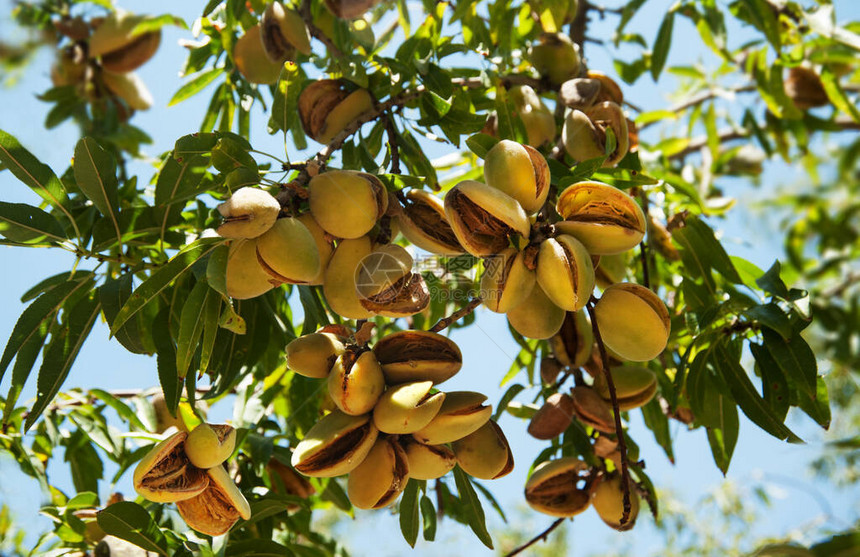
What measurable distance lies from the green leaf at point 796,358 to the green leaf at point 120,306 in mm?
1330

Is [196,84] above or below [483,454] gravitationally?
above

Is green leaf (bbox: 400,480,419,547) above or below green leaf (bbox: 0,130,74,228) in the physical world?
below

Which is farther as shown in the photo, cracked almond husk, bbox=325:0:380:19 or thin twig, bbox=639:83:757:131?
thin twig, bbox=639:83:757:131

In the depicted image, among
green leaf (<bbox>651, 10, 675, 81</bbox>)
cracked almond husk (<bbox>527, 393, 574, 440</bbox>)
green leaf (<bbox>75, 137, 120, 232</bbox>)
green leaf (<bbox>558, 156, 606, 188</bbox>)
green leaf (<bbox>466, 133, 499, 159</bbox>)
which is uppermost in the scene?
green leaf (<bbox>651, 10, 675, 81</bbox>)

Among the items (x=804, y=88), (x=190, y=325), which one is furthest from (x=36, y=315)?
(x=804, y=88)

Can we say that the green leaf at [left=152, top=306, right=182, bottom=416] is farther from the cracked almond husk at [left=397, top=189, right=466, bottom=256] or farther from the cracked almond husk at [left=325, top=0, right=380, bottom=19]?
the cracked almond husk at [left=325, top=0, right=380, bottom=19]

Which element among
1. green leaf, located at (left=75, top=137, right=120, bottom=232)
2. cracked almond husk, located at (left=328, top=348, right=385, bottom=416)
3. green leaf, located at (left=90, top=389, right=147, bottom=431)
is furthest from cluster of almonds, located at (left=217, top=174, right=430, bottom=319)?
green leaf, located at (left=90, top=389, right=147, bottom=431)

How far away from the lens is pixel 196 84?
251cm

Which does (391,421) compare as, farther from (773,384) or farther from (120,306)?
(773,384)

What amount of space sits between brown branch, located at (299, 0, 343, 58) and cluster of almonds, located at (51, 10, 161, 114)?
4.34 feet

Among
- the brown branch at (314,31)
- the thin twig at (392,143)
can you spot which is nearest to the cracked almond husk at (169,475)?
the thin twig at (392,143)

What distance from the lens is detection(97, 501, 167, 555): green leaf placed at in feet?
5.14

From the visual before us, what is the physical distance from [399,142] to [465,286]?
40 cm

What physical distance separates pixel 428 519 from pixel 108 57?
2.45 m
